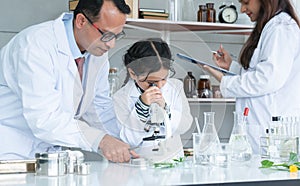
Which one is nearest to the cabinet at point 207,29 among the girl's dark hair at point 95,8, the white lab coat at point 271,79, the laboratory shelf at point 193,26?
the laboratory shelf at point 193,26

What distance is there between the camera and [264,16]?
2418 mm

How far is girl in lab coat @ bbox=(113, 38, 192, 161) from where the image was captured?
160cm

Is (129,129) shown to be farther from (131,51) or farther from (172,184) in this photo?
(172,184)

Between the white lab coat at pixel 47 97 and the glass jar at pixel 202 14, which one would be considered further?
the glass jar at pixel 202 14

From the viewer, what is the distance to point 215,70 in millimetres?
2275

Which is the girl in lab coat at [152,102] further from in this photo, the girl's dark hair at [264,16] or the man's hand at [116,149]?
the girl's dark hair at [264,16]

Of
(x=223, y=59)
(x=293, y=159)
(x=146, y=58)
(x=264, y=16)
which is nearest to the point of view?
(x=146, y=58)

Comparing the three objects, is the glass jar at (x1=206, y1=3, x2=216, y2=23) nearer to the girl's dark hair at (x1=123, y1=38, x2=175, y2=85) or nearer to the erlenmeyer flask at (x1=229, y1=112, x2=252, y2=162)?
the erlenmeyer flask at (x1=229, y1=112, x2=252, y2=162)

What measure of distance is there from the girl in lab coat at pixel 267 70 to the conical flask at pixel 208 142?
51 cm

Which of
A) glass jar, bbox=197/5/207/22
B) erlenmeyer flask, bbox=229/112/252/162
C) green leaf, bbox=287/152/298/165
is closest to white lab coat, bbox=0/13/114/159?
erlenmeyer flask, bbox=229/112/252/162

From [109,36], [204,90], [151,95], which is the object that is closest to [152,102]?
[151,95]

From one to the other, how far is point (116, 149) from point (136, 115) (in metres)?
0.17

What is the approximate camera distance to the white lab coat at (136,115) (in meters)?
1.64

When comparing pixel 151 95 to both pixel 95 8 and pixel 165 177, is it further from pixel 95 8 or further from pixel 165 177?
pixel 95 8
